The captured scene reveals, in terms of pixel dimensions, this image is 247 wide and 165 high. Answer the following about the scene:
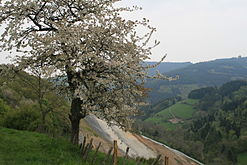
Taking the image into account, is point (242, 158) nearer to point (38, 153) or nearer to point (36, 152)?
point (36, 152)

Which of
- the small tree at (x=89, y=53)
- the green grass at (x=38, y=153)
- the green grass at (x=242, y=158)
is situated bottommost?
the green grass at (x=242, y=158)

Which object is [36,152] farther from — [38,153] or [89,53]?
[89,53]

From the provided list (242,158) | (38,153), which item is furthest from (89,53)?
(242,158)

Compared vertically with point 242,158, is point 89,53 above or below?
above

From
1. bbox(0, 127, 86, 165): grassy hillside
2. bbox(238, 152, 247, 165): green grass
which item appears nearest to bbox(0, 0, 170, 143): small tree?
bbox(0, 127, 86, 165): grassy hillside

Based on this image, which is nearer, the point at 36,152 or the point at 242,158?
the point at 36,152

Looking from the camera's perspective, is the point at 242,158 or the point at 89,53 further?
the point at 242,158

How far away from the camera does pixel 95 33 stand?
1489 cm

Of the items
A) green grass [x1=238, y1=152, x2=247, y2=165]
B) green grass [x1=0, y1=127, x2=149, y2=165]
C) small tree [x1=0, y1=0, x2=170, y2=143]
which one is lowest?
green grass [x1=238, y1=152, x2=247, y2=165]

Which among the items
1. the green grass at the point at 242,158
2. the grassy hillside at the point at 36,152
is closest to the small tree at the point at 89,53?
the grassy hillside at the point at 36,152

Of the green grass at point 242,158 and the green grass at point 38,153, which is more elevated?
the green grass at point 38,153

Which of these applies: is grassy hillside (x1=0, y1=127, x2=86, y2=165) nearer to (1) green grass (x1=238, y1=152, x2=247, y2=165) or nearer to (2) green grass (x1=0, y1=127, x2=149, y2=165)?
(2) green grass (x1=0, y1=127, x2=149, y2=165)

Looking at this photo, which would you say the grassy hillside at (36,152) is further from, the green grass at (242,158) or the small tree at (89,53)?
the green grass at (242,158)

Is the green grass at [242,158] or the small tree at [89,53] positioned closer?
the small tree at [89,53]
